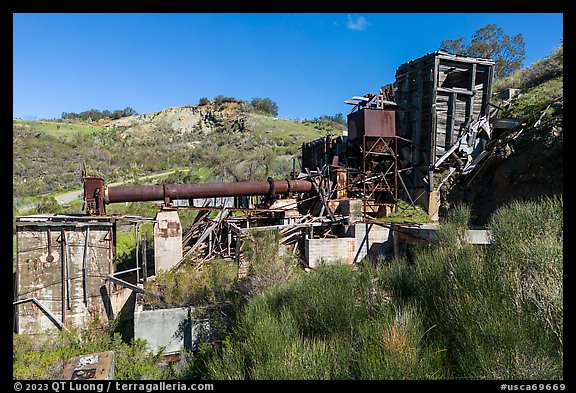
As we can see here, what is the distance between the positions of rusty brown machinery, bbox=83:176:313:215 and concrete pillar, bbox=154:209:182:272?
0.71 metres

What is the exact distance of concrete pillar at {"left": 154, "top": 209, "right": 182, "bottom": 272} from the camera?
11.7 meters

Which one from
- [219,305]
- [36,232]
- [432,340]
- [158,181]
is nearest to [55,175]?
[158,181]

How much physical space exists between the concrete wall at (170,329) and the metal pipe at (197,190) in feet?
16.2

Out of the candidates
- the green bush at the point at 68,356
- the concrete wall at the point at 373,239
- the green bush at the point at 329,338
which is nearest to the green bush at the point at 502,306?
the green bush at the point at 329,338

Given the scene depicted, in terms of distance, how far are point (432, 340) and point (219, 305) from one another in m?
5.77

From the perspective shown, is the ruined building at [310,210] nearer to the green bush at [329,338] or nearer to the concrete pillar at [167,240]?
the concrete pillar at [167,240]

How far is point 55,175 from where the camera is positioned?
93.3ft

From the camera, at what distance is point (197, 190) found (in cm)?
1277

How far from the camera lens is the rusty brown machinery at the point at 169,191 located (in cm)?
1148

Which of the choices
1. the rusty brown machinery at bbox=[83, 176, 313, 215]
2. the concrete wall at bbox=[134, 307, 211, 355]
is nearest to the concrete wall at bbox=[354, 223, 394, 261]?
the rusty brown machinery at bbox=[83, 176, 313, 215]

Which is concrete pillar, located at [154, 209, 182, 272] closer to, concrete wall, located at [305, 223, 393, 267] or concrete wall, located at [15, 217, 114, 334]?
concrete wall, located at [15, 217, 114, 334]

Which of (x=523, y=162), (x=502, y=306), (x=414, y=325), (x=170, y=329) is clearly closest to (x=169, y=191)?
(x=170, y=329)
